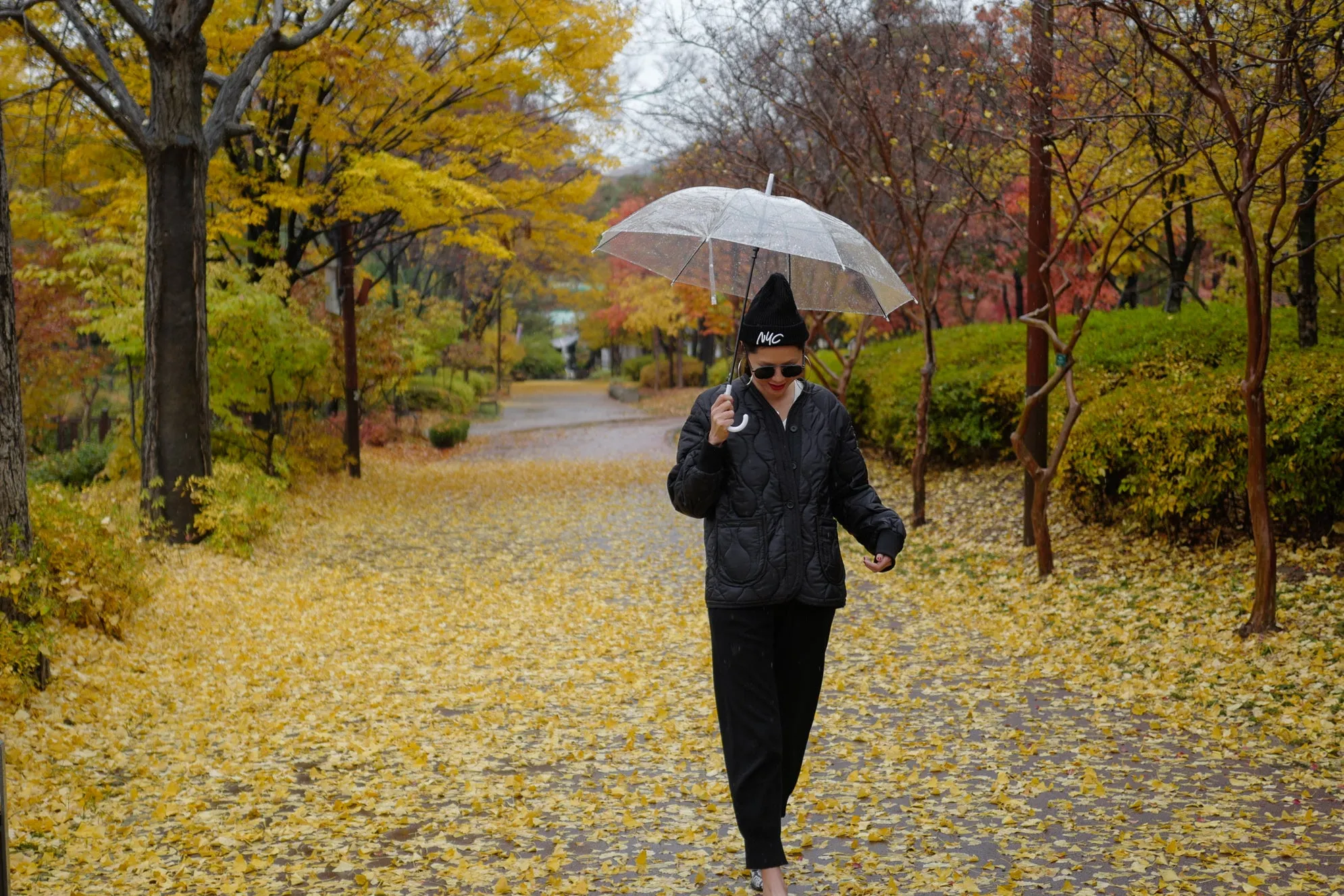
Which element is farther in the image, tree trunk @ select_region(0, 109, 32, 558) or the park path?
tree trunk @ select_region(0, 109, 32, 558)

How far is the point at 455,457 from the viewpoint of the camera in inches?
979

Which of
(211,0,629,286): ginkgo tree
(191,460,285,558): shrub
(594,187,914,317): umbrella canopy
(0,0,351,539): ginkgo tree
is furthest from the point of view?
(211,0,629,286): ginkgo tree

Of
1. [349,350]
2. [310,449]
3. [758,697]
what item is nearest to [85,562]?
[758,697]

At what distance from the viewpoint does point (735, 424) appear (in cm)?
391

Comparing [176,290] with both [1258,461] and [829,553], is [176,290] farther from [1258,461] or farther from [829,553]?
[1258,461]

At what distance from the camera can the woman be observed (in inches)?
152

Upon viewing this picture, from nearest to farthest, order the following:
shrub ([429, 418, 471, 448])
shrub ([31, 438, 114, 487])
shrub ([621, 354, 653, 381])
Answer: shrub ([31, 438, 114, 487]) → shrub ([429, 418, 471, 448]) → shrub ([621, 354, 653, 381])

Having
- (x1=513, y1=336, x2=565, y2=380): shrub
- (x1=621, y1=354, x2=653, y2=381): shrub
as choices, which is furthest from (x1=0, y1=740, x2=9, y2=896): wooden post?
(x1=513, y1=336, x2=565, y2=380): shrub

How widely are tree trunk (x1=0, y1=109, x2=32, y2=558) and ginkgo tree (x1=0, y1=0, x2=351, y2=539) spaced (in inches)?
152

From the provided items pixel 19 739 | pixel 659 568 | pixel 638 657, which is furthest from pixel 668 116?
pixel 19 739

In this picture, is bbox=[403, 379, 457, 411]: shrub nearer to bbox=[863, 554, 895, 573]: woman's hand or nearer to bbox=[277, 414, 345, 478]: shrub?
bbox=[277, 414, 345, 478]: shrub

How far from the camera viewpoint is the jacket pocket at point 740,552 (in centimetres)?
385

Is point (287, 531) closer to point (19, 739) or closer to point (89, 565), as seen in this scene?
point (89, 565)

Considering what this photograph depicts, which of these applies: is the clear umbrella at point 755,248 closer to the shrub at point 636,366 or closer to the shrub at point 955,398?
the shrub at point 955,398
